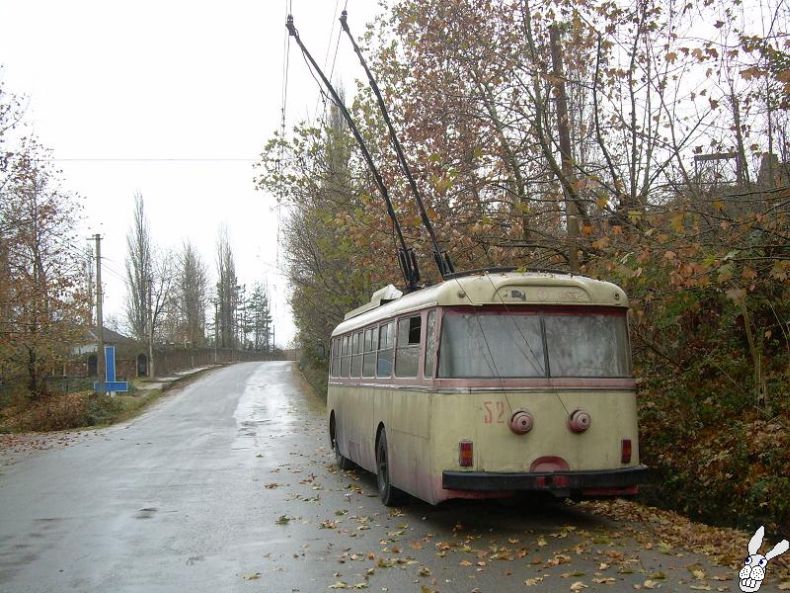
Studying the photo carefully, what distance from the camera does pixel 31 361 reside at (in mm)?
35406

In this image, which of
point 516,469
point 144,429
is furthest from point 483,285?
point 144,429

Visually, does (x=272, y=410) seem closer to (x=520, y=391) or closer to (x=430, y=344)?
(x=430, y=344)

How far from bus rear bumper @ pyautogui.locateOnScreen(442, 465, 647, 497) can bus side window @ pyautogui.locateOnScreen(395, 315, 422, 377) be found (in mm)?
1598

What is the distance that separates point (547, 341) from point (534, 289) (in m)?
0.55

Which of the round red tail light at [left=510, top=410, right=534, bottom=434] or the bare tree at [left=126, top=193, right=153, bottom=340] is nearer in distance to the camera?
the round red tail light at [left=510, top=410, right=534, bottom=434]

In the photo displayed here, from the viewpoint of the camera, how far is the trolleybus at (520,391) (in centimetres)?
805

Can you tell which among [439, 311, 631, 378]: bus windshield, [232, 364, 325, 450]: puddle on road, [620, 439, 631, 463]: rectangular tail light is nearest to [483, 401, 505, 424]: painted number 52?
[439, 311, 631, 378]: bus windshield

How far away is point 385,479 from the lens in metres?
10.6

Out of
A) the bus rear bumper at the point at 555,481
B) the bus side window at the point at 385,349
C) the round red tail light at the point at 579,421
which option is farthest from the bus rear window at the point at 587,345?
the bus side window at the point at 385,349

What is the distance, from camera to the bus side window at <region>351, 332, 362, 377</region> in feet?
42.7

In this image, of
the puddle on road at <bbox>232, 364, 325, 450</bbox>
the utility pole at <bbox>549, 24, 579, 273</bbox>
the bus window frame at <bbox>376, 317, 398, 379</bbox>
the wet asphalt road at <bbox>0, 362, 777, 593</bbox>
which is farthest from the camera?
the puddle on road at <bbox>232, 364, 325, 450</bbox>

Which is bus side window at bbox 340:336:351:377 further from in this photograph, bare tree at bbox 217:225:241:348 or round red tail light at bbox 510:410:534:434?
bare tree at bbox 217:225:241:348

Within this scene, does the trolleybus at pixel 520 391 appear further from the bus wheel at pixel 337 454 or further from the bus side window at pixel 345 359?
the bus wheel at pixel 337 454

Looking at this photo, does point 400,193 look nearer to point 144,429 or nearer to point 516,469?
point 516,469
